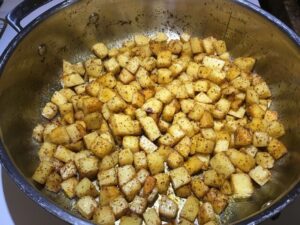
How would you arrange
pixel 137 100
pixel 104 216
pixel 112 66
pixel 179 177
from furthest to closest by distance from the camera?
pixel 112 66, pixel 137 100, pixel 179 177, pixel 104 216

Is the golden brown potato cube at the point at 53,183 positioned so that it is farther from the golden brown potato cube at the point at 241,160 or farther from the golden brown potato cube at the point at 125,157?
the golden brown potato cube at the point at 241,160

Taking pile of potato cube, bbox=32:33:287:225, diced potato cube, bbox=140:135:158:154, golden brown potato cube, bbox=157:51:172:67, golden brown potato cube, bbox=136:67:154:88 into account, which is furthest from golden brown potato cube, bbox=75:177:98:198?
golden brown potato cube, bbox=157:51:172:67

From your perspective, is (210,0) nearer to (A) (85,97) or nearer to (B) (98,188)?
(A) (85,97)

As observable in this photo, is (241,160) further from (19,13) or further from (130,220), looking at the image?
(19,13)

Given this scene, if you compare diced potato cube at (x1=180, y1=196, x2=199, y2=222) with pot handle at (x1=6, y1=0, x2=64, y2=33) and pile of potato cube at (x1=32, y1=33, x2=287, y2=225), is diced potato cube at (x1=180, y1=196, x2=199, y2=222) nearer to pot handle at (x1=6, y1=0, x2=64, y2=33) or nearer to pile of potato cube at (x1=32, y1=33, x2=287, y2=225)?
pile of potato cube at (x1=32, y1=33, x2=287, y2=225)

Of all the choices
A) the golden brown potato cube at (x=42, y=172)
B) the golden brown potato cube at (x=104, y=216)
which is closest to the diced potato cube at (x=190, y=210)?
the golden brown potato cube at (x=104, y=216)

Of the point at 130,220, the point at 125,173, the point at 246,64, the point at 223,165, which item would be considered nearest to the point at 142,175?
the point at 125,173
